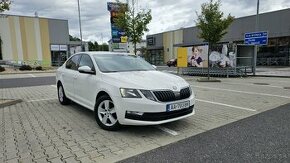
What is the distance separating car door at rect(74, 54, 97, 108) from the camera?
197 inches

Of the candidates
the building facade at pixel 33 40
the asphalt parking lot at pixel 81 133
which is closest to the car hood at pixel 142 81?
the asphalt parking lot at pixel 81 133

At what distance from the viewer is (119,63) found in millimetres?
5457

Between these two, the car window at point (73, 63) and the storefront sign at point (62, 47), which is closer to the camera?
the car window at point (73, 63)

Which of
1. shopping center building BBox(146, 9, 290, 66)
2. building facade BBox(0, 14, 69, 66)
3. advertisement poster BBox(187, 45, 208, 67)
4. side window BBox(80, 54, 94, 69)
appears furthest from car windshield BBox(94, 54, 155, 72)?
building facade BBox(0, 14, 69, 66)

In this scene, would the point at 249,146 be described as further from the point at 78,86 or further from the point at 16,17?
the point at 16,17

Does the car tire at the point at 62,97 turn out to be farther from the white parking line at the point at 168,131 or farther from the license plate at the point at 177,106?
the license plate at the point at 177,106

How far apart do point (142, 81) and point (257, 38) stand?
15.5m

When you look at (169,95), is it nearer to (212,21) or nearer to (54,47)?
(212,21)

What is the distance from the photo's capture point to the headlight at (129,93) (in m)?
4.12

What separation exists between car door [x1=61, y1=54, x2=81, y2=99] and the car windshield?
0.95m

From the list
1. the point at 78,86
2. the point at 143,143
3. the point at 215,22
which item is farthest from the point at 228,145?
the point at 215,22

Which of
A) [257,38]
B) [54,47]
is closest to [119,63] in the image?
[257,38]

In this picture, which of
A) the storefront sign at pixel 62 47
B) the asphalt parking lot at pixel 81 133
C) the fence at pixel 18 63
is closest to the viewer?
the asphalt parking lot at pixel 81 133

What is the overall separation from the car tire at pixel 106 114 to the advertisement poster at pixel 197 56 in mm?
14575
